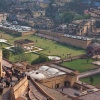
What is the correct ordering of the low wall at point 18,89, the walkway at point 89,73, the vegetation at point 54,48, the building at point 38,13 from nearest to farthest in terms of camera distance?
the low wall at point 18,89, the walkway at point 89,73, the vegetation at point 54,48, the building at point 38,13

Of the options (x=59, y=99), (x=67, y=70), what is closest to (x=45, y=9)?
(x=67, y=70)

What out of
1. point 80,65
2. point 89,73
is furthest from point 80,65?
point 89,73

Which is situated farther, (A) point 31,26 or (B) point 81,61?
(A) point 31,26

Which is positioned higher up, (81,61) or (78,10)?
(78,10)

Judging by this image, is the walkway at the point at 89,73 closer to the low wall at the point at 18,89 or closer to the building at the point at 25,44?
the building at the point at 25,44

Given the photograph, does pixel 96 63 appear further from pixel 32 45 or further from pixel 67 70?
pixel 32 45

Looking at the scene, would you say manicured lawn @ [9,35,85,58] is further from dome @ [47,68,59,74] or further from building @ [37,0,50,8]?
building @ [37,0,50,8]

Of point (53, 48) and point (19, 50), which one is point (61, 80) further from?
point (53, 48)

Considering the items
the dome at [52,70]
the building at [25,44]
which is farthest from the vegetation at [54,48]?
the dome at [52,70]
